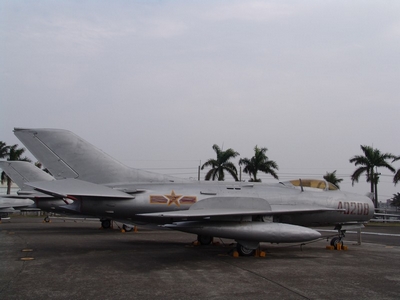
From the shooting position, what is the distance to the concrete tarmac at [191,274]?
6.61 m

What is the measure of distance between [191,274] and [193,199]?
4237mm

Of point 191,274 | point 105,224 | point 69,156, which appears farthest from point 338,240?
point 105,224

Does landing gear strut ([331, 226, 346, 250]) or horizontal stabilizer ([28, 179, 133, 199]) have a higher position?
horizontal stabilizer ([28, 179, 133, 199])

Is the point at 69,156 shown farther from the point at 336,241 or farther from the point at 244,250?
the point at 336,241

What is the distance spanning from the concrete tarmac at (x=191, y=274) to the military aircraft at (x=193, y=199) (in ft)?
2.87

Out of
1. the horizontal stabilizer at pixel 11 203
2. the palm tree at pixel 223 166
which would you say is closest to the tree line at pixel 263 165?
the palm tree at pixel 223 166

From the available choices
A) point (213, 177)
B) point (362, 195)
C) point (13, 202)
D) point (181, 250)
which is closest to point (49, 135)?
point (181, 250)

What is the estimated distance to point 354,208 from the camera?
45.0ft

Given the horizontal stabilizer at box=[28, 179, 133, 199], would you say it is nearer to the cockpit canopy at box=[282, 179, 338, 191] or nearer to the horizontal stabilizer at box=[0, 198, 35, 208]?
the cockpit canopy at box=[282, 179, 338, 191]

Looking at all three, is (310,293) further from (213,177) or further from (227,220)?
(213,177)

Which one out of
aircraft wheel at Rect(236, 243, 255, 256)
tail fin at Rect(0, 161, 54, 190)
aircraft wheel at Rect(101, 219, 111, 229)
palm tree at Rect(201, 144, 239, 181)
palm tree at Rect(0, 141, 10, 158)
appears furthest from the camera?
palm tree at Rect(0, 141, 10, 158)

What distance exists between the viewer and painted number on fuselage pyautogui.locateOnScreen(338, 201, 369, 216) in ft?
44.3

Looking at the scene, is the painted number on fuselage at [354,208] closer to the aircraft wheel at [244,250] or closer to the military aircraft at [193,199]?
the military aircraft at [193,199]

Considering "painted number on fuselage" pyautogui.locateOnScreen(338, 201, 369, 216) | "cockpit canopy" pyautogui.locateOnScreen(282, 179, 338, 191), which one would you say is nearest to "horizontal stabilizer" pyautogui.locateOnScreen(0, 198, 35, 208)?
"cockpit canopy" pyautogui.locateOnScreen(282, 179, 338, 191)
